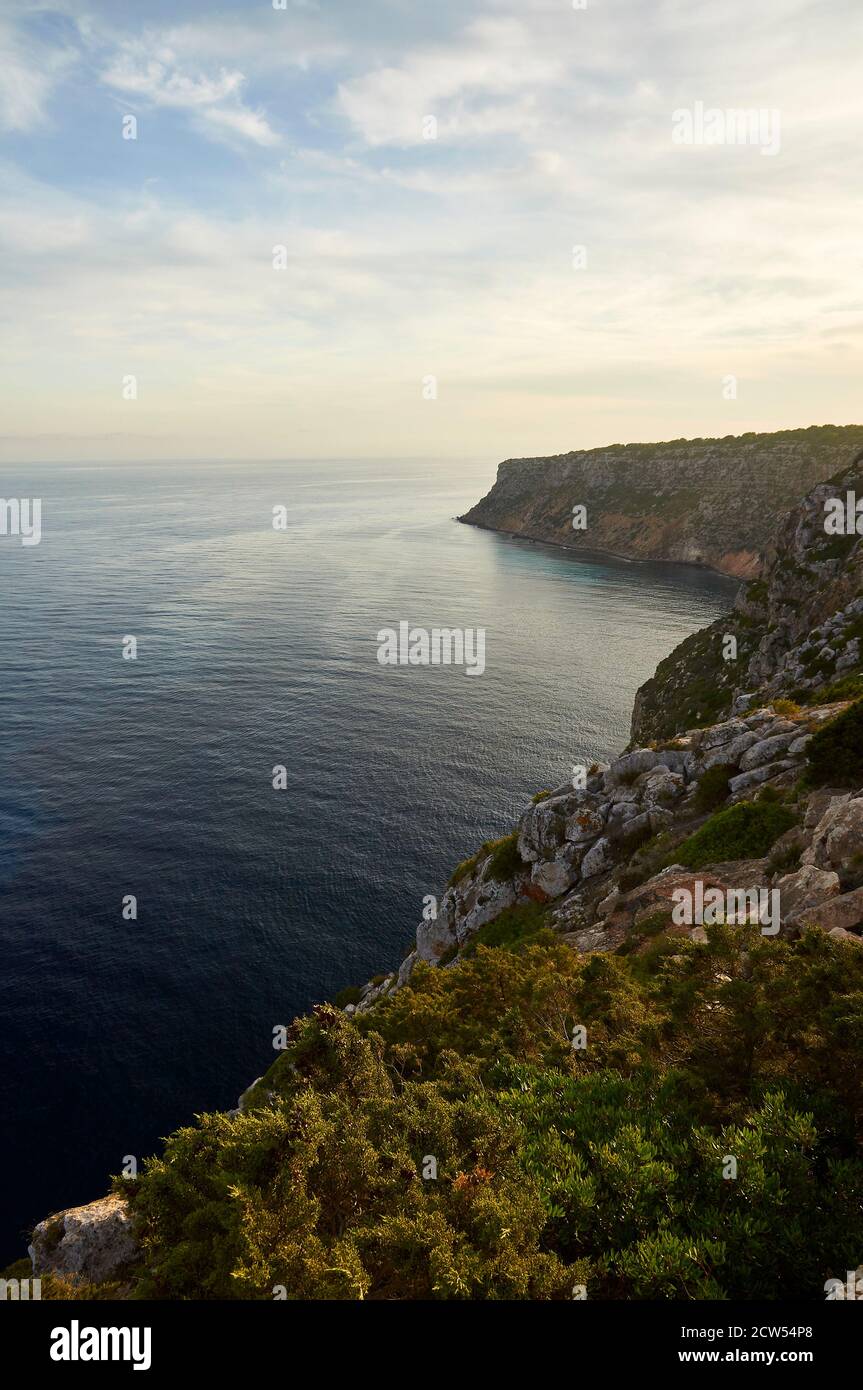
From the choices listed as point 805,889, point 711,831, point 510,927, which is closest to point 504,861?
point 510,927

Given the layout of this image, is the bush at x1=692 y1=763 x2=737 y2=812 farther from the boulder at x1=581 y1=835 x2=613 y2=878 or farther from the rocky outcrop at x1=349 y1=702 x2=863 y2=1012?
the boulder at x1=581 y1=835 x2=613 y2=878

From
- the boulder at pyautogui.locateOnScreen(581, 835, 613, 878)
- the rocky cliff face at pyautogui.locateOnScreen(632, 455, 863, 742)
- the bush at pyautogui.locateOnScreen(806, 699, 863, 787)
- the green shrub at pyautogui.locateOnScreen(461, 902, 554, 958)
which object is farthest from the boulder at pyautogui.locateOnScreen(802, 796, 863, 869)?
the rocky cliff face at pyautogui.locateOnScreen(632, 455, 863, 742)

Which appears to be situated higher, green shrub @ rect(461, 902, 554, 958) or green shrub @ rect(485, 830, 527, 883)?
green shrub @ rect(485, 830, 527, 883)

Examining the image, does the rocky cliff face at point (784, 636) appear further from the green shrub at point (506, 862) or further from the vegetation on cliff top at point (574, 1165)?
the vegetation on cliff top at point (574, 1165)
